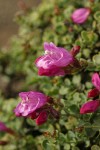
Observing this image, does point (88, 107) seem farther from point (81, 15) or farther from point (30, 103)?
point (81, 15)

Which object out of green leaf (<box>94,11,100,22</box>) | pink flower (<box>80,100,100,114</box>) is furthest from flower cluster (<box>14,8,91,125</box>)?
green leaf (<box>94,11,100,22</box>)

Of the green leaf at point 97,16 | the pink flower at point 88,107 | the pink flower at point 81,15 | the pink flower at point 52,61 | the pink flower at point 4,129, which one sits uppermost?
the pink flower at point 81,15

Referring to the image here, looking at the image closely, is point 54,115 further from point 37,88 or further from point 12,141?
point 37,88

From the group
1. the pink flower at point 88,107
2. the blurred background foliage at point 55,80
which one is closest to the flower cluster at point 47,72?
the pink flower at point 88,107

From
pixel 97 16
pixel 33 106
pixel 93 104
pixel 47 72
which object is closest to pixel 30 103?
pixel 33 106

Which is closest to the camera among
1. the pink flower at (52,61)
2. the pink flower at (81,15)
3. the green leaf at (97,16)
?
the pink flower at (52,61)

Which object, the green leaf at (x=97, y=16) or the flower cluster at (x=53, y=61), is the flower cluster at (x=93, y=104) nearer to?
the flower cluster at (x=53, y=61)
